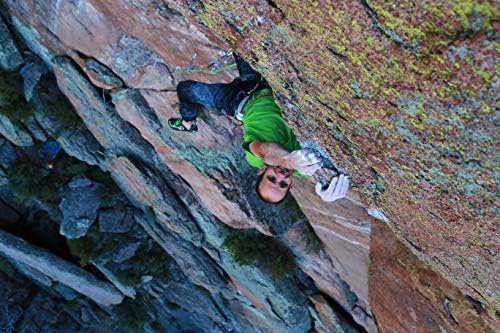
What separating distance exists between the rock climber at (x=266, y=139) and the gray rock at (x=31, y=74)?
187 inches

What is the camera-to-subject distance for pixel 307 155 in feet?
11.0

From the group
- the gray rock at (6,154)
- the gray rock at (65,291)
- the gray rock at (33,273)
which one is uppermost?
the gray rock at (6,154)

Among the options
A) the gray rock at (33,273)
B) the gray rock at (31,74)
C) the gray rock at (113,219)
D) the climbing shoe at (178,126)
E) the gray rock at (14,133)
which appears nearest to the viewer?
the climbing shoe at (178,126)

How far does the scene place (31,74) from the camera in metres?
7.87

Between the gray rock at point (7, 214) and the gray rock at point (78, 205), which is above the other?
the gray rock at point (78, 205)

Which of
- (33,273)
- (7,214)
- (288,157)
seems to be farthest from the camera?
(33,273)

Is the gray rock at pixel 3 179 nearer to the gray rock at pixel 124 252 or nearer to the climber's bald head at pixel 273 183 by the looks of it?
the gray rock at pixel 124 252

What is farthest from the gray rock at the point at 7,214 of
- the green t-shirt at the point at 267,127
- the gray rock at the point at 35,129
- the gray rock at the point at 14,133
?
the green t-shirt at the point at 267,127

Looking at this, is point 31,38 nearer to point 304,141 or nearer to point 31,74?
point 31,74

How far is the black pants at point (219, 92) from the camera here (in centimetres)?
436

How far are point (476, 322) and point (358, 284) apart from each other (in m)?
2.54

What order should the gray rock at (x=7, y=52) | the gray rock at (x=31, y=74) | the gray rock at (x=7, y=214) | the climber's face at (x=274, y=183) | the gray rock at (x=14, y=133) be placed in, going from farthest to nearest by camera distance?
the gray rock at (x=7, y=214), the gray rock at (x=14, y=133), the gray rock at (x=31, y=74), the gray rock at (x=7, y=52), the climber's face at (x=274, y=183)

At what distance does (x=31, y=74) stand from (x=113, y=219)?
4024mm

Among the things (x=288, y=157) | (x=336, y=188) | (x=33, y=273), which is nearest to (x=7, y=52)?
(x=288, y=157)
